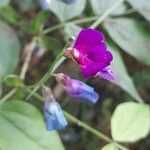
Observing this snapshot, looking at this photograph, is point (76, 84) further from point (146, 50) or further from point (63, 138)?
point (63, 138)

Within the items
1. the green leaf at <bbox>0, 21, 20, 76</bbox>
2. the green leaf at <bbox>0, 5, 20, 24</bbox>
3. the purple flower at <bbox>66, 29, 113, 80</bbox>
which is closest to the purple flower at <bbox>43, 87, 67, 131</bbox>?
the purple flower at <bbox>66, 29, 113, 80</bbox>

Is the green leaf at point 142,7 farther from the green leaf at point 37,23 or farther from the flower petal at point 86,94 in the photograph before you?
the flower petal at point 86,94

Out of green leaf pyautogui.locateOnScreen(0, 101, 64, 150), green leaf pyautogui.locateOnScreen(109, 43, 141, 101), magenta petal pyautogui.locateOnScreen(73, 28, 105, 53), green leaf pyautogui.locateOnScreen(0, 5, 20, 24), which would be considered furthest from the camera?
green leaf pyautogui.locateOnScreen(0, 5, 20, 24)

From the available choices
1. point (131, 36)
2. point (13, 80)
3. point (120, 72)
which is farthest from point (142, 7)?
point (13, 80)

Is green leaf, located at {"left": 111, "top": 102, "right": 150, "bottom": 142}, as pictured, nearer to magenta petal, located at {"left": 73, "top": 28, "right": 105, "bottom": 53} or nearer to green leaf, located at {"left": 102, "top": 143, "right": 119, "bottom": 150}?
green leaf, located at {"left": 102, "top": 143, "right": 119, "bottom": 150}

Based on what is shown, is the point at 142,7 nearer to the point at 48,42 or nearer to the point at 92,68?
the point at 48,42

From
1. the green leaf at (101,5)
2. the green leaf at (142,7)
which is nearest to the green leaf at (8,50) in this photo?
the green leaf at (101,5)
